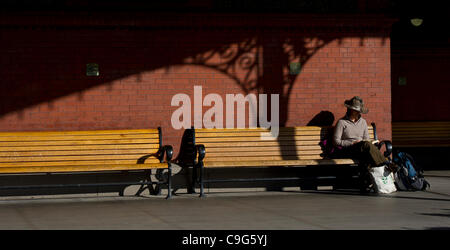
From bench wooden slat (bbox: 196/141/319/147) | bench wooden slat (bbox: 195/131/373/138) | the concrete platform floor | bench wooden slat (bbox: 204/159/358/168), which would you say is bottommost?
the concrete platform floor

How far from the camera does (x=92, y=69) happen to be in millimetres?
11008

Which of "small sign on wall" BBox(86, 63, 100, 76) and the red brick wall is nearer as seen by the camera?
the red brick wall

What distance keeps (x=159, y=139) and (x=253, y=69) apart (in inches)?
69.1

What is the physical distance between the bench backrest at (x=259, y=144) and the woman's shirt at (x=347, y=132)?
33cm

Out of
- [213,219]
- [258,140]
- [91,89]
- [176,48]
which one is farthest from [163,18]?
[213,219]

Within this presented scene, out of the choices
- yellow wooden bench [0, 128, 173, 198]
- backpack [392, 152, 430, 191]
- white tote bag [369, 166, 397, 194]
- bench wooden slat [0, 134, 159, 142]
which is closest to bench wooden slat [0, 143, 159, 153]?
yellow wooden bench [0, 128, 173, 198]

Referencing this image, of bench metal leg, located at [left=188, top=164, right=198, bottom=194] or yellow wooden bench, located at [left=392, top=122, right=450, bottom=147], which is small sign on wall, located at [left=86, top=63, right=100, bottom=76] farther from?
yellow wooden bench, located at [left=392, top=122, right=450, bottom=147]

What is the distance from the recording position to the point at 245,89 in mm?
11445

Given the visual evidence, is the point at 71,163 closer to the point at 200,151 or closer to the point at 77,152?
the point at 77,152

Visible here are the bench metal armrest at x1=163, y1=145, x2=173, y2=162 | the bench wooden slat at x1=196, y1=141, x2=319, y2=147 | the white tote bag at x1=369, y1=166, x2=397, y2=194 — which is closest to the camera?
the bench metal armrest at x1=163, y1=145, x2=173, y2=162

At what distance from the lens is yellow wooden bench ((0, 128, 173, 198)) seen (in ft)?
34.1

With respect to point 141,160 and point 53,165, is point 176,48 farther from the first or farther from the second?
point 53,165

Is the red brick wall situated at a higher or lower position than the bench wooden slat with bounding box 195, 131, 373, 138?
higher

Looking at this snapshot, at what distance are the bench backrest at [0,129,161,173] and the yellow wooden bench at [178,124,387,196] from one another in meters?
0.56
